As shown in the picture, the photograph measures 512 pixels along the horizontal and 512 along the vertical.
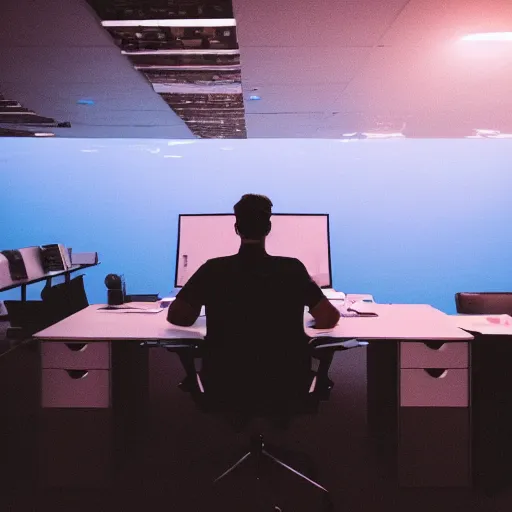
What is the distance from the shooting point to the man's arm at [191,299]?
2484mm

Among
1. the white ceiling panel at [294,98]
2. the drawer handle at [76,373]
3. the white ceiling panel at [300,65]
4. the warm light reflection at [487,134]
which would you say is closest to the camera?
the drawer handle at [76,373]

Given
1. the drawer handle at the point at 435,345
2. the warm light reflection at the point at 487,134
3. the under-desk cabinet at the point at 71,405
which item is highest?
the warm light reflection at the point at 487,134

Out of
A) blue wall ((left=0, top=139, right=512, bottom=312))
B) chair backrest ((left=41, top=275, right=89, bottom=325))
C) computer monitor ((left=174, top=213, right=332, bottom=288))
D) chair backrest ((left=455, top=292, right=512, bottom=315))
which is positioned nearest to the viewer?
computer monitor ((left=174, top=213, right=332, bottom=288))

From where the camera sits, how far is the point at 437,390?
2898 mm

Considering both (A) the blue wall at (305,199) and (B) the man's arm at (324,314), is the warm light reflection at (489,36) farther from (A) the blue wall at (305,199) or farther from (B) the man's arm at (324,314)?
(A) the blue wall at (305,199)

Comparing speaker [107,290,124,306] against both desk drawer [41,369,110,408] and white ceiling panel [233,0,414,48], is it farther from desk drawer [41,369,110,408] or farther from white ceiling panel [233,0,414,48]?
white ceiling panel [233,0,414,48]

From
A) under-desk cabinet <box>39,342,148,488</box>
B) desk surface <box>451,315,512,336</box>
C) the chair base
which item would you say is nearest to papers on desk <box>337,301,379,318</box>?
desk surface <box>451,315,512,336</box>

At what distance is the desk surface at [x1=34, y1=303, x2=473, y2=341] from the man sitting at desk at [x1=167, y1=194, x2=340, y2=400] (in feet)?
0.89

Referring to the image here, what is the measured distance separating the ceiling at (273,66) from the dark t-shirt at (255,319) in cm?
148

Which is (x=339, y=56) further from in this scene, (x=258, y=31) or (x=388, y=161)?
(x=388, y=161)

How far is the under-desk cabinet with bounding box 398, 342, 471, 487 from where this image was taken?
114 inches

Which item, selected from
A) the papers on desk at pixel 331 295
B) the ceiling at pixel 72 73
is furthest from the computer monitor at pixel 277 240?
the ceiling at pixel 72 73

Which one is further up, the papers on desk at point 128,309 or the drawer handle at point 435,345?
the papers on desk at point 128,309

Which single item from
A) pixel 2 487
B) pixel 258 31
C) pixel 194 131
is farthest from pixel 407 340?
pixel 194 131
